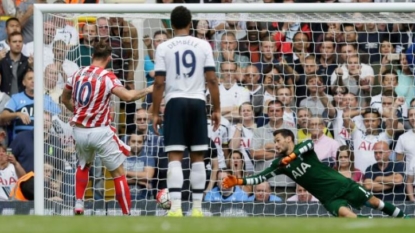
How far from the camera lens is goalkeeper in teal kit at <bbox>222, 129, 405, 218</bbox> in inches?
619

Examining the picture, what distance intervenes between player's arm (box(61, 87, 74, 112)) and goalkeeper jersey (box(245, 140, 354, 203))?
2244 millimetres

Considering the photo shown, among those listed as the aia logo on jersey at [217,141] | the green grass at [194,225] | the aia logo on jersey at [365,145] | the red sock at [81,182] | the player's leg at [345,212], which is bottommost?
the player's leg at [345,212]

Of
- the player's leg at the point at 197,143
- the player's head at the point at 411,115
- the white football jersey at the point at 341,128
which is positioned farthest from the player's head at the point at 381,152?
the player's leg at the point at 197,143

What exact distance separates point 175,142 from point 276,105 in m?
3.48

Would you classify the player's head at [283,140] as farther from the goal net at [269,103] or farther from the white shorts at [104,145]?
the white shorts at [104,145]

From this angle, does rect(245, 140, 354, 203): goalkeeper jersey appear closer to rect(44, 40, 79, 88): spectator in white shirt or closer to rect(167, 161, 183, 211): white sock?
rect(44, 40, 79, 88): spectator in white shirt

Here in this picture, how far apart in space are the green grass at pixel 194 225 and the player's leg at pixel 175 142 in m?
2.83

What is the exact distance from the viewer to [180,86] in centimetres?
1317

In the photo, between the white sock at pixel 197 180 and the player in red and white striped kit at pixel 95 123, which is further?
the player in red and white striped kit at pixel 95 123

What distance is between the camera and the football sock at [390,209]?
51.5ft

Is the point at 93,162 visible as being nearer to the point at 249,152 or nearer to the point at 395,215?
the point at 249,152

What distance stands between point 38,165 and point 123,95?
62.4 inches

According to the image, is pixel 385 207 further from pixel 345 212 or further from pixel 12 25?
pixel 12 25

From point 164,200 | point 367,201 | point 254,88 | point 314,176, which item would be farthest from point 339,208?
point 164,200
